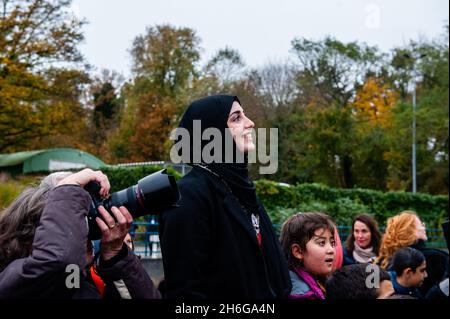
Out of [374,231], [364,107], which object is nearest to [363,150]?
[364,107]

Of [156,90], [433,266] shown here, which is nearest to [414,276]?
[433,266]

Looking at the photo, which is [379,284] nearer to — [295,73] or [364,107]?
[295,73]

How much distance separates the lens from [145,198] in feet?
7.75

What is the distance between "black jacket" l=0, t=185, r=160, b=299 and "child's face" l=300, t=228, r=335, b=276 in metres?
1.48

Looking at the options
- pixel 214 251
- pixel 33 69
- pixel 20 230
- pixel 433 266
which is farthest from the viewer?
pixel 33 69

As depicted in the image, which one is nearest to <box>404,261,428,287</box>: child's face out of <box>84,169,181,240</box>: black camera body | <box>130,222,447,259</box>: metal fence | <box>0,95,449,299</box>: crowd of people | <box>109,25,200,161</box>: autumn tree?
<box>0,95,449,299</box>: crowd of people

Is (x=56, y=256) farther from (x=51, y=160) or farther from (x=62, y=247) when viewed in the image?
(x=51, y=160)

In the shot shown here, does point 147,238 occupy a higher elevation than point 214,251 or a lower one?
lower

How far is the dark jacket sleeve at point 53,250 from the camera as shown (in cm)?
217

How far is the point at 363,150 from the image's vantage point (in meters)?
35.0

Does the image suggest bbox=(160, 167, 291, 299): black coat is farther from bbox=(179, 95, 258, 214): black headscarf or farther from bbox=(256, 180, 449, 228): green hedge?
bbox=(256, 180, 449, 228): green hedge

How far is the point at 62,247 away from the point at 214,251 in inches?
31.7

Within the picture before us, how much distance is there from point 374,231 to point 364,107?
34.2m

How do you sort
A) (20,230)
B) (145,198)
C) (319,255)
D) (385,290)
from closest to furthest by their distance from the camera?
(145,198) < (20,230) < (319,255) < (385,290)
